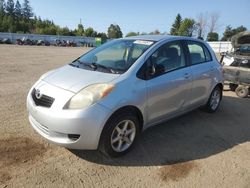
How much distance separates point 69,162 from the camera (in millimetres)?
3674

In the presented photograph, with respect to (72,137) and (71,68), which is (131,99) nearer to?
(72,137)

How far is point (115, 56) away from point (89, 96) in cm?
129

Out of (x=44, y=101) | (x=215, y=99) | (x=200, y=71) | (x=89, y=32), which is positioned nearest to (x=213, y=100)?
(x=215, y=99)

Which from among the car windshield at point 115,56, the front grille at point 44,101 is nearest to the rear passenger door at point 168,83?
the car windshield at point 115,56

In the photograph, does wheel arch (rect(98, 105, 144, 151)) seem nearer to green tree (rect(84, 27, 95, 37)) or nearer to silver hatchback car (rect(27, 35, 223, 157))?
silver hatchback car (rect(27, 35, 223, 157))

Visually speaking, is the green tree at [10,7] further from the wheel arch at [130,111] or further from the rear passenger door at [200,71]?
the wheel arch at [130,111]

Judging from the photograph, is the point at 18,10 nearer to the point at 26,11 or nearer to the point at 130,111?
the point at 26,11

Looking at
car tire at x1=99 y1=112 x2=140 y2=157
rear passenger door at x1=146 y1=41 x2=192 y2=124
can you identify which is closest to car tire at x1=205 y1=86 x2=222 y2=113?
rear passenger door at x1=146 y1=41 x2=192 y2=124

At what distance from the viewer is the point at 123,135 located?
12.7 ft

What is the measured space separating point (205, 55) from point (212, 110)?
51.9 inches

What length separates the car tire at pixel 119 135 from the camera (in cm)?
356

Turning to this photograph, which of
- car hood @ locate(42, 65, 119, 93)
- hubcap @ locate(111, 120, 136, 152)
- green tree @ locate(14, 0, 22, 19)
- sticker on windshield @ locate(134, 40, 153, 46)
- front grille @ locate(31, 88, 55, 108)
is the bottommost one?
hubcap @ locate(111, 120, 136, 152)

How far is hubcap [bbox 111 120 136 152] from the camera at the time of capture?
3762mm

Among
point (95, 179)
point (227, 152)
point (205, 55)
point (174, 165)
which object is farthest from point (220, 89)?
point (95, 179)
